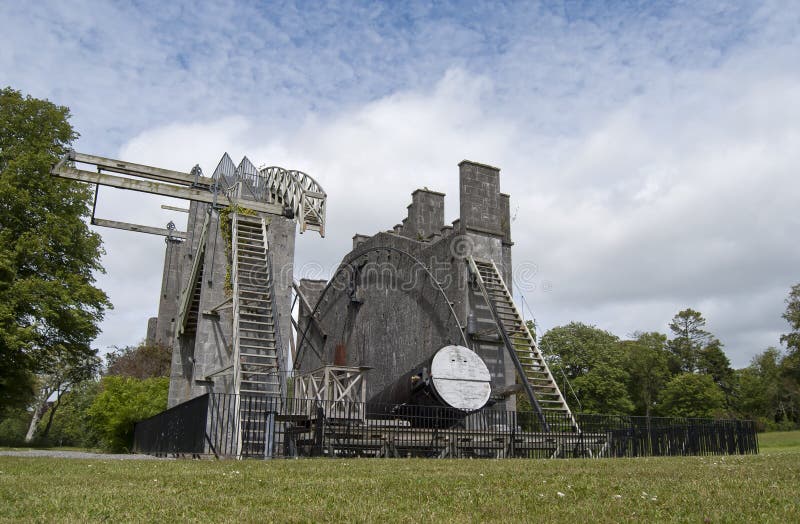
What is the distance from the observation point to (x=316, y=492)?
20.1 ft

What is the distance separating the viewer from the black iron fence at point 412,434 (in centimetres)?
1360

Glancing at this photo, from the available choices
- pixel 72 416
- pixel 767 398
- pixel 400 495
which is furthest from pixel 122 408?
pixel 767 398

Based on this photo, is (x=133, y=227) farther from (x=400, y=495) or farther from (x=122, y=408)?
(x=400, y=495)

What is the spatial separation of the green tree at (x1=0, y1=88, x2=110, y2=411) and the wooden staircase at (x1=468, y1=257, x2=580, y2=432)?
14.4 metres

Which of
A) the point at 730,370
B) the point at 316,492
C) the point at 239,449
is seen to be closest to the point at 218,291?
the point at 239,449

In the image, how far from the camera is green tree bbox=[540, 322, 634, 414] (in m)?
54.1

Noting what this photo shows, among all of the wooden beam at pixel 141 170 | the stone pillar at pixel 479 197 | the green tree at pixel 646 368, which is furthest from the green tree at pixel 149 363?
the green tree at pixel 646 368

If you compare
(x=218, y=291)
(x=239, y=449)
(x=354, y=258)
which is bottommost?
(x=239, y=449)

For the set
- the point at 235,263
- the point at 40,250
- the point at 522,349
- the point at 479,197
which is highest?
the point at 479,197

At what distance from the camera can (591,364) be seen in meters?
56.2

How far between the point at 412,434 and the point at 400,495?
352 inches

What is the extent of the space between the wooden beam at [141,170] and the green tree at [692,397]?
4711 cm

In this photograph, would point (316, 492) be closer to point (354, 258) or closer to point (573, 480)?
point (573, 480)

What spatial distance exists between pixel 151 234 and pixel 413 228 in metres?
11.5
